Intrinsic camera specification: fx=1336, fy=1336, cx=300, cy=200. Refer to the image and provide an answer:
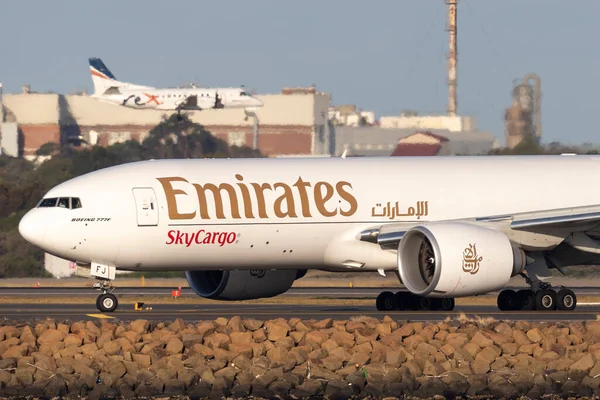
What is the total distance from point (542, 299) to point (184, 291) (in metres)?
15.4

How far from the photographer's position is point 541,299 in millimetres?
27906

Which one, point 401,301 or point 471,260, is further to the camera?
point 401,301

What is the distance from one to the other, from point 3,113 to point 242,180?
103 metres

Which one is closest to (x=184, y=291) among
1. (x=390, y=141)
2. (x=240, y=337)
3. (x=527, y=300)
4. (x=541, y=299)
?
(x=527, y=300)

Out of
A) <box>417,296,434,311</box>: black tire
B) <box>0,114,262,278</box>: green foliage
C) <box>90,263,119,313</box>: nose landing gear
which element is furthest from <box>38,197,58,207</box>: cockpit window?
<box>0,114,262,278</box>: green foliage

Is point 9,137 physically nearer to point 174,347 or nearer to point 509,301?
point 509,301

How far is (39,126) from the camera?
409ft

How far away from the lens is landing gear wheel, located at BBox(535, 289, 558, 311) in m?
27.8

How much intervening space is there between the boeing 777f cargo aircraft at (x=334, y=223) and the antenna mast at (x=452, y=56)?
107848 millimetres

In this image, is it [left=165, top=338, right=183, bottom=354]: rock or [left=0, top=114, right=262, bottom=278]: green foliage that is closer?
[left=165, top=338, right=183, bottom=354]: rock

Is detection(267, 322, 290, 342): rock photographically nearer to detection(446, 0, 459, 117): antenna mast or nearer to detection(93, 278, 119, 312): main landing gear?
detection(93, 278, 119, 312): main landing gear

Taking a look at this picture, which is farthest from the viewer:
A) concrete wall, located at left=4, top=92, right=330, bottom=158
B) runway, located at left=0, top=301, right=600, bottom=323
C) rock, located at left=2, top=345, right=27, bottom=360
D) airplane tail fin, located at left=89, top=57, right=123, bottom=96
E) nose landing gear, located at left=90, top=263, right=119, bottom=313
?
airplane tail fin, located at left=89, top=57, right=123, bottom=96

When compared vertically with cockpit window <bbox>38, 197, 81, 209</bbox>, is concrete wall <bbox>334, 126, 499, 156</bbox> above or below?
above

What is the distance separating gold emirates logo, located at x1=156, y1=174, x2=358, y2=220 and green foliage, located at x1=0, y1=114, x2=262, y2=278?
21.2m
